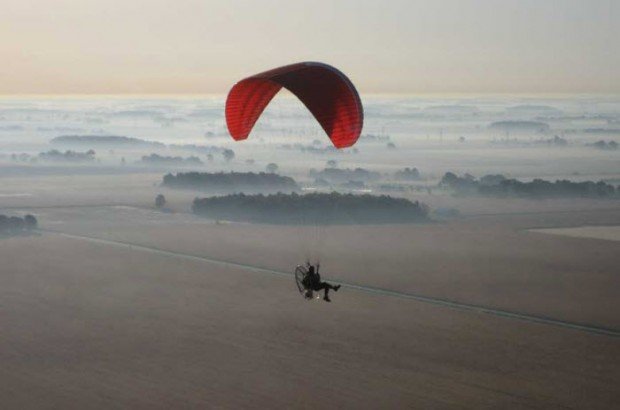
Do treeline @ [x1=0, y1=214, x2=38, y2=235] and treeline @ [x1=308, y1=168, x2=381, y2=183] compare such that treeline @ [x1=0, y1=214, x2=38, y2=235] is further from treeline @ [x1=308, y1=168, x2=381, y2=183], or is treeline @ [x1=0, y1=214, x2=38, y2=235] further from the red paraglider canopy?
the red paraglider canopy

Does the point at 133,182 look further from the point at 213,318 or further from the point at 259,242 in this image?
the point at 213,318

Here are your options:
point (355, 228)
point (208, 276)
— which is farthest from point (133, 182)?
point (208, 276)

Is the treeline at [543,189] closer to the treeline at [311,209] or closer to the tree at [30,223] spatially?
the treeline at [311,209]

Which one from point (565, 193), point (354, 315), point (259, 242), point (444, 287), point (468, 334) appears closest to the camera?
point (468, 334)

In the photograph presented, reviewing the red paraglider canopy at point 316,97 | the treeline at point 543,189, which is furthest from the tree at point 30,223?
the red paraglider canopy at point 316,97

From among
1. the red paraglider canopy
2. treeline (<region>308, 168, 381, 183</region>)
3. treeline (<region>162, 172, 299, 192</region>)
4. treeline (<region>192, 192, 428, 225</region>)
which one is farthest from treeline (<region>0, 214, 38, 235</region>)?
the red paraglider canopy
